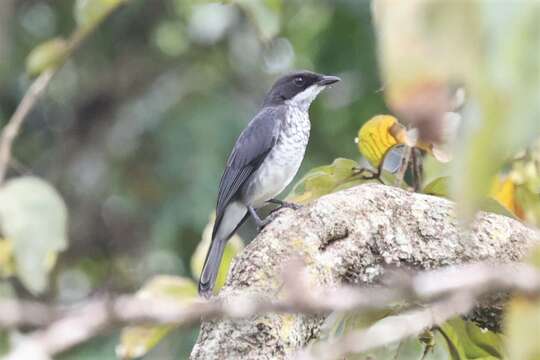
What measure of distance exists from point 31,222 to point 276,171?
9.66ft

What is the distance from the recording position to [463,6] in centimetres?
67

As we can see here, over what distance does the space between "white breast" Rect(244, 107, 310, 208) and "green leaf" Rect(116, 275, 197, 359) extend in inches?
48.7

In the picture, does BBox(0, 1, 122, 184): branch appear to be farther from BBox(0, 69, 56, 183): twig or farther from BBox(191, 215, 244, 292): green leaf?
BBox(191, 215, 244, 292): green leaf

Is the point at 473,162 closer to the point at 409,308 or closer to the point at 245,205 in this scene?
the point at 409,308

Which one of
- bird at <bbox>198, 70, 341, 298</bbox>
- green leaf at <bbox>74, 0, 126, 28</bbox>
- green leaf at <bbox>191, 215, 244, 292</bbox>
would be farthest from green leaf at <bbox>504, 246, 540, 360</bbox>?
bird at <bbox>198, 70, 341, 298</bbox>

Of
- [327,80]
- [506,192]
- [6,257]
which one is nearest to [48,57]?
[6,257]

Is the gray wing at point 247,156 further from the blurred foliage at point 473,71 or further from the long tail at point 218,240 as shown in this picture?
the blurred foliage at point 473,71

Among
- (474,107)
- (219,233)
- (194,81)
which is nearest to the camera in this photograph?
(474,107)

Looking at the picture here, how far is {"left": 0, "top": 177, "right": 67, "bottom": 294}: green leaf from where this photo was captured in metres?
1.34

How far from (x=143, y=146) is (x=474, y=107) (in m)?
7.05

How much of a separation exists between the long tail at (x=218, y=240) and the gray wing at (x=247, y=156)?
5 centimetres

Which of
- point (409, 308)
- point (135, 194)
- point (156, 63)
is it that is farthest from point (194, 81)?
point (409, 308)

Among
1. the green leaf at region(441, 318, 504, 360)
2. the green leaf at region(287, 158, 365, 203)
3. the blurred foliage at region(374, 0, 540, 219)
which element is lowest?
the green leaf at region(441, 318, 504, 360)

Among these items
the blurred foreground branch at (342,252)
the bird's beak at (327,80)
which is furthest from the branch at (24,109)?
the bird's beak at (327,80)
